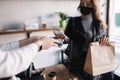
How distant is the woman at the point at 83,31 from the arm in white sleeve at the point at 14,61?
0.68 m

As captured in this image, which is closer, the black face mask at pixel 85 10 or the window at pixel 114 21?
the black face mask at pixel 85 10

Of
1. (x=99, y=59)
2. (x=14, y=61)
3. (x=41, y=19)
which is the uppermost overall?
(x=41, y=19)

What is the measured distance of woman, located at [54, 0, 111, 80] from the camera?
52.8 inches

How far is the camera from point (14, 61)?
661mm

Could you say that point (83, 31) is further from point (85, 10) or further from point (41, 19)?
point (41, 19)

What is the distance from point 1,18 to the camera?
2408mm

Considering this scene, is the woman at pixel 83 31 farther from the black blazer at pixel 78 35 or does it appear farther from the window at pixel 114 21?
the window at pixel 114 21

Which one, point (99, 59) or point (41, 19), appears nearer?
point (99, 59)

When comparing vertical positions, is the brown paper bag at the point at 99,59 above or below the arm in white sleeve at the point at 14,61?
below

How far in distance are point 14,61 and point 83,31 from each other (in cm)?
85

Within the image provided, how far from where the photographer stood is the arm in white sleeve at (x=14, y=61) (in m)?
0.64

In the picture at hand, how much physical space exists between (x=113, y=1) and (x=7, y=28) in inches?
82.2

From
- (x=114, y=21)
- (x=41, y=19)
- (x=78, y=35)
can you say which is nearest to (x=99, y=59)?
(x=78, y=35)

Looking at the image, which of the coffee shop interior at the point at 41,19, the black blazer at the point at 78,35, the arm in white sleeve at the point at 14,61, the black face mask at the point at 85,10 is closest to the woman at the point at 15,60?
the arm in white sleeve at the point at 14,61
